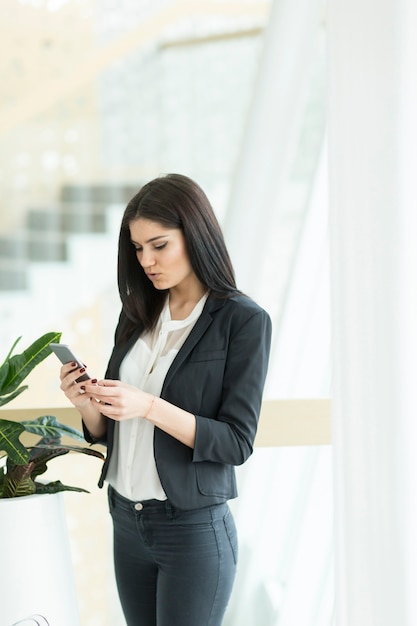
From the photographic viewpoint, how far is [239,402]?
159 cm

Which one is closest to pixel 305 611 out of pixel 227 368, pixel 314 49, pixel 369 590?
pixel 369 590

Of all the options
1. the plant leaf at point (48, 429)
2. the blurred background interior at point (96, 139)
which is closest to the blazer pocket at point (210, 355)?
the plant leaf at point (48, 429)

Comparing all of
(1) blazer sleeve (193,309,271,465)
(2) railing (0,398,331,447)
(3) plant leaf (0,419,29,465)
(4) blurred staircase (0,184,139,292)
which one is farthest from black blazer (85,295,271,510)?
(4) blurred staircase (0,184,139,292)

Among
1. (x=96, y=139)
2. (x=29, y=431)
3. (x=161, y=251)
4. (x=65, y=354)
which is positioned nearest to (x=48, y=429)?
(x=29, y=431)

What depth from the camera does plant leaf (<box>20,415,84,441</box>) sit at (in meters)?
1.71

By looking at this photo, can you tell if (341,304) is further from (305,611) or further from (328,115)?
(305,611)

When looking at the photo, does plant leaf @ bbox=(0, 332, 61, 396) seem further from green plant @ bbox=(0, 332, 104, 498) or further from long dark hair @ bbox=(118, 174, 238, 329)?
long dark hair @ bbox=(118, 174, 238, 329)

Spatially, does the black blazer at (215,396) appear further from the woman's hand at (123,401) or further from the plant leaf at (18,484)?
the plant leaf at (18,484)

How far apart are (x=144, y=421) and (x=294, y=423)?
542 mm

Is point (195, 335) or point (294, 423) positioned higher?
point (195, 335)

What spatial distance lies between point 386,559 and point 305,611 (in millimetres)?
1021

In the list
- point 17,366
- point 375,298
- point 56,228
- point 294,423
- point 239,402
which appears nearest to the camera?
point 375,298

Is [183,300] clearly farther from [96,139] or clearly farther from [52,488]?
[96,139]

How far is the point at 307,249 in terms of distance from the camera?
2777 millimetres
